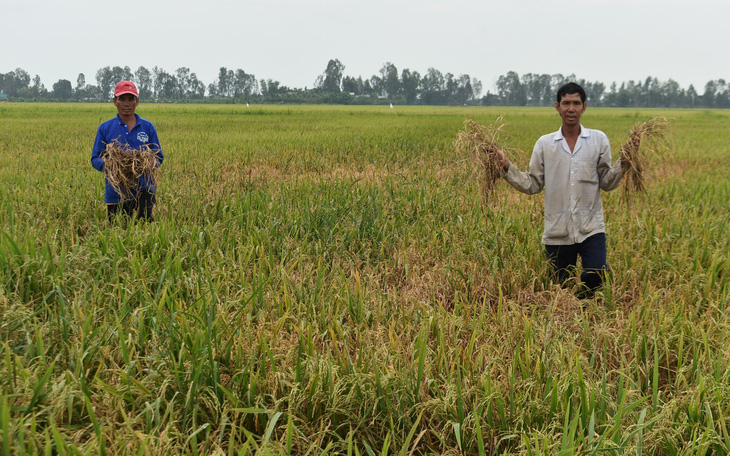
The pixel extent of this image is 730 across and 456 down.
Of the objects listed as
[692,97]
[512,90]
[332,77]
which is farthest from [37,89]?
[692,97]

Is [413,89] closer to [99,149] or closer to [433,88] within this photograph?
[433,88]

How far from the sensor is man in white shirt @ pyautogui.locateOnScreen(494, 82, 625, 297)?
3365 millimetres

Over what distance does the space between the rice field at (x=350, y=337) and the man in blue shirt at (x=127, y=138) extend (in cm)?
41

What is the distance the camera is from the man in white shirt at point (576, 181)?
3365 mm

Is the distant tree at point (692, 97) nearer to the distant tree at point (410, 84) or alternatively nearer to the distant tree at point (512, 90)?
the distant tree at point (512, 90)

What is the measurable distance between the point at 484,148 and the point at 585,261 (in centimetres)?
112

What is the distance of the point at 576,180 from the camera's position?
11.1 feet

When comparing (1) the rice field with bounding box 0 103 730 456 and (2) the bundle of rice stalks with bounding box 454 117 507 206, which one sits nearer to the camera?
(1) the rice field with bounding box 0 103 730 456

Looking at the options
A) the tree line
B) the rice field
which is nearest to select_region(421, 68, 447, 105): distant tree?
the tree line

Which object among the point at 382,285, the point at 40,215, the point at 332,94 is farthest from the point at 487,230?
the point at 332,94

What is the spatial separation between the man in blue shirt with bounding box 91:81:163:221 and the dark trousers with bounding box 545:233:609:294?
3.34 m

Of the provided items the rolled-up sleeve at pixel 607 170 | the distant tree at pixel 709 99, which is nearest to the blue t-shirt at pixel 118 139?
the rolled-up sleeve at pixel 607 170

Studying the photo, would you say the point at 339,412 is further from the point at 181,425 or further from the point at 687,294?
the point at 687,294

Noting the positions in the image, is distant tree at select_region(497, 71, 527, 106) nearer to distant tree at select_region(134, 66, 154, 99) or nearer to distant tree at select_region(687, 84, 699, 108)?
distant tree at select_region(687, 84, 699, 108)
